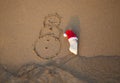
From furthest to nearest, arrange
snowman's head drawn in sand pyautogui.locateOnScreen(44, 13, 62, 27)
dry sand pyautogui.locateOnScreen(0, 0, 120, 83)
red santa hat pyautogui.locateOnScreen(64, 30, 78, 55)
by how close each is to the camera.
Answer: snowman's head drawn in sand pyautogui.locateOnScreen(44, 13, 62, 27)
red santa hat pyautogui.locateOnScreen(64, 30, 78, 55)
dry sand pyautogui.locateOnScreen(0, 0, 120, 83)

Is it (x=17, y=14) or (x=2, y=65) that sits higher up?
(x=17, y=14)

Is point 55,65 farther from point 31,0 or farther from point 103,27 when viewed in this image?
point 31,0

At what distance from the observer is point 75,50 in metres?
1.92

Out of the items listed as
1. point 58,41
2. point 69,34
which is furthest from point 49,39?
point 69,34

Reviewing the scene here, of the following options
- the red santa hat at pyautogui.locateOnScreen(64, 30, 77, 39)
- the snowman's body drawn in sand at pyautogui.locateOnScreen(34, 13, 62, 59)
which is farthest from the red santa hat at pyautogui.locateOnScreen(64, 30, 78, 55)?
the snowman's body drawn in sand at pyautogui.locateOnScreen(34, 13, 62, 59)

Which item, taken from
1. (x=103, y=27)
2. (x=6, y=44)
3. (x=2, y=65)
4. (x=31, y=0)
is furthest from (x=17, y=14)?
(x=103, y=27)

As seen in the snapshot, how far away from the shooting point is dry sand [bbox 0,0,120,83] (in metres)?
1.78

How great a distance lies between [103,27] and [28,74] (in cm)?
87

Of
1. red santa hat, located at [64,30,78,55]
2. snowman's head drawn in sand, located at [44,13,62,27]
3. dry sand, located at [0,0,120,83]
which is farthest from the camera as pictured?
snowman's head drawn in sand, located at [44,13,62,27]

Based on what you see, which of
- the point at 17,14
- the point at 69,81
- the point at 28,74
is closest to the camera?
the point at 69,81

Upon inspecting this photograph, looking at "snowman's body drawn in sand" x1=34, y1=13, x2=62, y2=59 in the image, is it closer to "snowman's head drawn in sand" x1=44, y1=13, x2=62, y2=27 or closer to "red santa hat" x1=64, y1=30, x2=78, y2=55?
"snowman's head drawn in sand" x1=44, y1=13, x2=62, y2=27

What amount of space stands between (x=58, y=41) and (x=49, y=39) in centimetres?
10

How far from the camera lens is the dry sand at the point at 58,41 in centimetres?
178

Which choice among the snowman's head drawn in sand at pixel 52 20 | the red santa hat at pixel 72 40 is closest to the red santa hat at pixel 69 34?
the red santa hat at pixel 72 40
